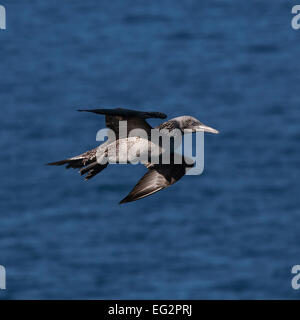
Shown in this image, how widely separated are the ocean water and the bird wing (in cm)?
5296

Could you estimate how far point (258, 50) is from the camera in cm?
10819

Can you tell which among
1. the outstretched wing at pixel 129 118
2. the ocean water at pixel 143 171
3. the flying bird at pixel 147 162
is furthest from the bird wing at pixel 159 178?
the ocean water at pixel 143 171

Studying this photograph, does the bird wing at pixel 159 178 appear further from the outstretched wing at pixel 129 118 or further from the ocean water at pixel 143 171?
the ocean water at pixel 143 171

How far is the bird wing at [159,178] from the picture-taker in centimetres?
2412

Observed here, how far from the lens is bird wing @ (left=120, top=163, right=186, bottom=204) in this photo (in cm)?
2412

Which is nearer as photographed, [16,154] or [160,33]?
[16,154]

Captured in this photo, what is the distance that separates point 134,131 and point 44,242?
6371 cm

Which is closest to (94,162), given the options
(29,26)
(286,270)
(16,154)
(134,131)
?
(134,131)

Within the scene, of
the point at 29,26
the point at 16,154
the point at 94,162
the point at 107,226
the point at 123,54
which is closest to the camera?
the point at 94,162

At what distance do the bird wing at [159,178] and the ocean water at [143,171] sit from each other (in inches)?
2085

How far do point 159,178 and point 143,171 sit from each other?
178 feet

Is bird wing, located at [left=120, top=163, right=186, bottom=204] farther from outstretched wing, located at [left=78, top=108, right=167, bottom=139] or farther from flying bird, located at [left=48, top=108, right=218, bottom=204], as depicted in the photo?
outstretched wing, located at [left=78, top=108, right=167, bottom=139]

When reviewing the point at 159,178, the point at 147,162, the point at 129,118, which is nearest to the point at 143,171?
the point at 147,162

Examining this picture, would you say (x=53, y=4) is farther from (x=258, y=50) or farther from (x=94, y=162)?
(x=94, y=162)
